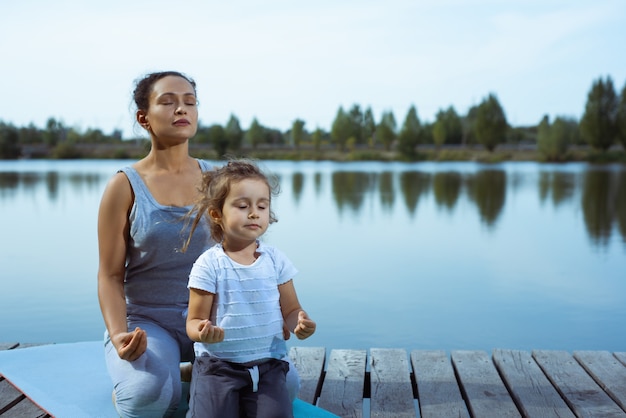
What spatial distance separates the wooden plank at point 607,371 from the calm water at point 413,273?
184cm

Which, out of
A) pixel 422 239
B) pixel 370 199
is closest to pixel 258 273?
pixel 422 239

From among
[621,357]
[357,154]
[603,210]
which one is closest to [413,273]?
[621,357]

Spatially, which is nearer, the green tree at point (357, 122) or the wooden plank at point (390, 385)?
the wooden plank at point (390, 385)

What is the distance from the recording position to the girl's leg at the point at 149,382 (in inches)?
110

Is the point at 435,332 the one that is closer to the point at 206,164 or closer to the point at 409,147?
the point at 206,164

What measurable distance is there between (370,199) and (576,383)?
14543mm

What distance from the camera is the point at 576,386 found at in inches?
136

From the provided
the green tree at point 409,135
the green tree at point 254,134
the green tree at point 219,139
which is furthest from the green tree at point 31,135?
the green tree at point 409,135

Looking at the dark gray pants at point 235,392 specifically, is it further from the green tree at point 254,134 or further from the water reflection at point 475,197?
the green tree at point 254,134

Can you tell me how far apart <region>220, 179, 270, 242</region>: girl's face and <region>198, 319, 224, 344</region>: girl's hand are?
14.4 inches

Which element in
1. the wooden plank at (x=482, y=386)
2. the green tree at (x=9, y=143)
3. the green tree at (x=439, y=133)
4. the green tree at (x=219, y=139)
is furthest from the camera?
the green tree at (x=439, y=133)

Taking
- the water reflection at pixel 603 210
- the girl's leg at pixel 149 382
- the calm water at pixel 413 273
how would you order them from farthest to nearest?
1. the water reflection at pixel 603 210
2. the calm water at pixel 413 273
3. the girl's leg at pixel 149 382

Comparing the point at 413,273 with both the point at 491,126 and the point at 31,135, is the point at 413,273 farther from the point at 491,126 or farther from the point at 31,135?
the point at 31,135

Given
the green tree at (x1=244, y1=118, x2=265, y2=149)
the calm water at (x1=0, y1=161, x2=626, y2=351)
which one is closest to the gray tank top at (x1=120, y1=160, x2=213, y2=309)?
the calm water at (x1=0, y1=161, x2=626, y2=351)
